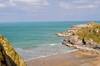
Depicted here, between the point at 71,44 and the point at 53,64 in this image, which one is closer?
the point at 53,64

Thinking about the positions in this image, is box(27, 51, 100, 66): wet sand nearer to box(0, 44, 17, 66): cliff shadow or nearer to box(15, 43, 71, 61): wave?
box(15, 43, 71, 61): wave

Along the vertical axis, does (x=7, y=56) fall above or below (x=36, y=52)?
above

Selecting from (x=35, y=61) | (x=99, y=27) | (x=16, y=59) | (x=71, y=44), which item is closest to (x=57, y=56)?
(x=35, y=61)

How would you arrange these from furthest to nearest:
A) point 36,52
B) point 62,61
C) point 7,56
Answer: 1. point 36,52
2. point 62,61
3. point 7,56

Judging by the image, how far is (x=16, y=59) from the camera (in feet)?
30.1

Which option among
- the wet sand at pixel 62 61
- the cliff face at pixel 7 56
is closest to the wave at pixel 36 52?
the wet sand at pixel 62 61

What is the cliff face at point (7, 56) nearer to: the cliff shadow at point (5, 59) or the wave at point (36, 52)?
the cliff shadow at point (5, 59)

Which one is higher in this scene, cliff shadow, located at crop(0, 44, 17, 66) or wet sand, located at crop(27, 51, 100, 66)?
cliff shadow, located at crop(0, 44, 17, 66)

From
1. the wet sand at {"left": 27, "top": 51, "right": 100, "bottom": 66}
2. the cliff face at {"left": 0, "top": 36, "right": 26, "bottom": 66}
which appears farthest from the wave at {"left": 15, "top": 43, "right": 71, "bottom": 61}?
the cliff face at {"left": 0, "top": 36, "right": 26, "bottom": 66}

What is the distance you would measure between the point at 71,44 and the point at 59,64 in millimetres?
37842

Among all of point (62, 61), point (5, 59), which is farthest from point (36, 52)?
point (5, 59)

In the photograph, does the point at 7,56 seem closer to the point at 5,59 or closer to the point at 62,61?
the point at 5,59

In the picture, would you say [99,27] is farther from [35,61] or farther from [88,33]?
[35,61]

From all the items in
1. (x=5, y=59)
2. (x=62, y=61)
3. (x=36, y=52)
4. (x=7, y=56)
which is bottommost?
(x=36, y=52)
